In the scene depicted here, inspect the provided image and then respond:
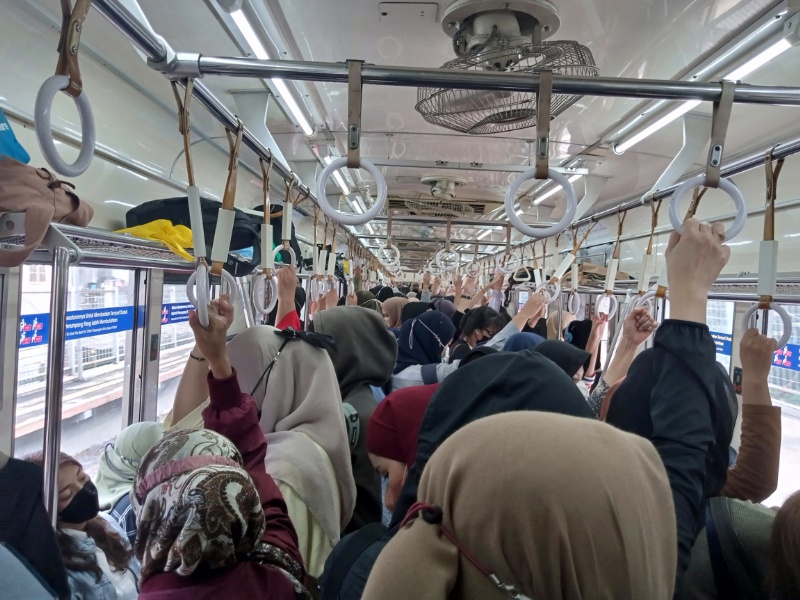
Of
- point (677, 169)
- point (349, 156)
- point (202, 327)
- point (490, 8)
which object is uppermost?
point (490, 8)

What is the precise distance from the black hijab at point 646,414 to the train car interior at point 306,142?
0.15 meters

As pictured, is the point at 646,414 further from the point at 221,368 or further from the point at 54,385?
the point at 54,385

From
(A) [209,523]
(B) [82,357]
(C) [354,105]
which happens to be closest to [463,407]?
(A) [209,523]

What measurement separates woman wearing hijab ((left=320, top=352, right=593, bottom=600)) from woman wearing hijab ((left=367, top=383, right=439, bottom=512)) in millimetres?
319

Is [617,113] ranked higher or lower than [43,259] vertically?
higher

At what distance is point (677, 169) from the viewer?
1.88m

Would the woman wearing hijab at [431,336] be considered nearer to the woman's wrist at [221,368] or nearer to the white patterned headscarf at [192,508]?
the woman's wrist at [221,368]

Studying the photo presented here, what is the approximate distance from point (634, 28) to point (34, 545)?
2.68 m

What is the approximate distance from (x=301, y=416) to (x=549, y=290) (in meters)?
2.37

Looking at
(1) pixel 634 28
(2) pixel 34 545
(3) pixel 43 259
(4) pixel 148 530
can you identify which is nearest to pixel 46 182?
(4) pixel 148 530

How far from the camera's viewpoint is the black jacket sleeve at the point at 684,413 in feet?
3.22

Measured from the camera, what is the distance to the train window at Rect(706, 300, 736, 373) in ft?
12.3

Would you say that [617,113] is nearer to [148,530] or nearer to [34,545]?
[148,530]

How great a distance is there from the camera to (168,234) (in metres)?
2.24
